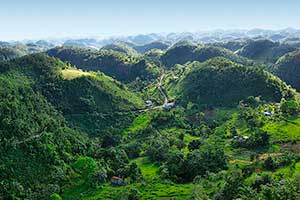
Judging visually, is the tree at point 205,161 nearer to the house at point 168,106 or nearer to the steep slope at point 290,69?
the house at point 168,106

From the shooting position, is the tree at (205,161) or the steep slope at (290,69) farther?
the steep slope at (290,69)

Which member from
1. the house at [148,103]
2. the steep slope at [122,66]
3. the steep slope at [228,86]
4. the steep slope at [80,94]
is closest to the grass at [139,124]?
the steep slope at [80,94]

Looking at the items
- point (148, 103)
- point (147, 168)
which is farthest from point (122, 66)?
point (147, 168)

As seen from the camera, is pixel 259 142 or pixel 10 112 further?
pixel 259 142

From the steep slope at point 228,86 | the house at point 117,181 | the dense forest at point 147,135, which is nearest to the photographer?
the dense forest at point 147,135

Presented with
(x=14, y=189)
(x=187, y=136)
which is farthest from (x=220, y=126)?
(x=14, y=189)

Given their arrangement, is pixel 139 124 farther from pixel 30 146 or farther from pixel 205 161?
pixel 30 146

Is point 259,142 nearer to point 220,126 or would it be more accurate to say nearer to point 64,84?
point 220,126
